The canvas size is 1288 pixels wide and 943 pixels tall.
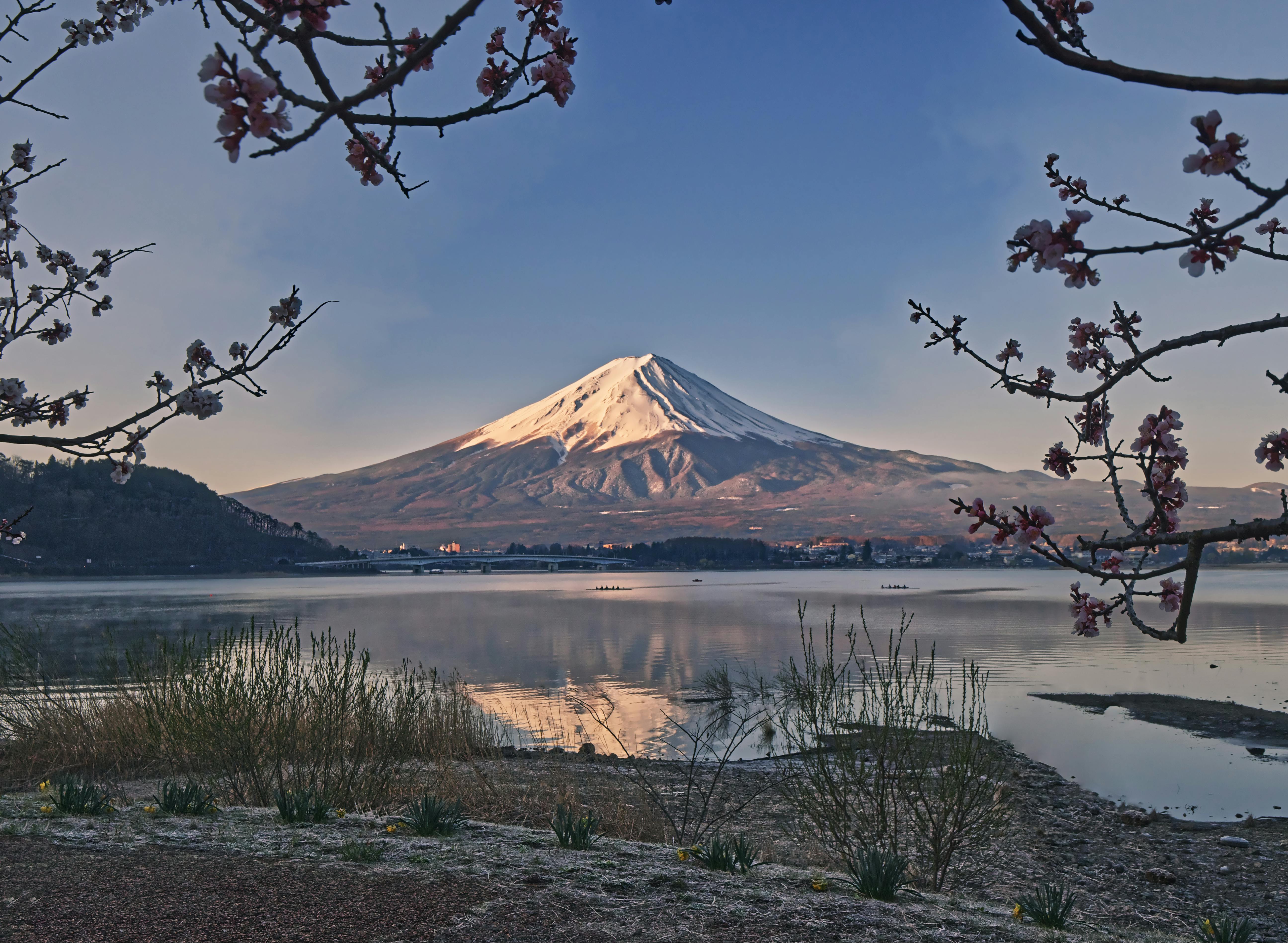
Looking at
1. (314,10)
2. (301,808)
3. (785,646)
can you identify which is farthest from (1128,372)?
(785,646)

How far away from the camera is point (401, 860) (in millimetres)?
4625

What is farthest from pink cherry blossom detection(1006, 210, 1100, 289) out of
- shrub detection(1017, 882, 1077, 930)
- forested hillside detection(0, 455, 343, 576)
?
forested hillside detection(0, 455, 343, 576)

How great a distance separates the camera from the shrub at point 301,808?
5.59 meters

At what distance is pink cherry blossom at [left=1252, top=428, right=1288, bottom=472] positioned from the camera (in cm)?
406

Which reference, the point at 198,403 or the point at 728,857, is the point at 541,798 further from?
the point at 198,403

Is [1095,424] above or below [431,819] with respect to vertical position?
above

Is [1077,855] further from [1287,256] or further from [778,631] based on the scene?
[778,631]

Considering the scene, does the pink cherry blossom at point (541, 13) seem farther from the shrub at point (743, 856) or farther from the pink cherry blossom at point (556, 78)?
the shrub at point (743, 856)

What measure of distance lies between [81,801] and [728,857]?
13.4 feet

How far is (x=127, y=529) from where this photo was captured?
136 metres

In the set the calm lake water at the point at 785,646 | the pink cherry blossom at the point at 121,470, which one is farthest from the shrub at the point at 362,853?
the calm lake water at the point at 785,646

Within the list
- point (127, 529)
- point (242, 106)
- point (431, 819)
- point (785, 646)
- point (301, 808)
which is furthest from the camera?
point (127, 529)

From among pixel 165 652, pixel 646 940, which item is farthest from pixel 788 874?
pixel 165 652

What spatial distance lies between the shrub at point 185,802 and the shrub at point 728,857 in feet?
10.2
